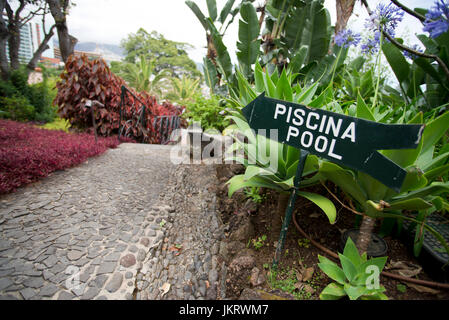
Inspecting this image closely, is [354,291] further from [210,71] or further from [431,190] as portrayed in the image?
[210,71]

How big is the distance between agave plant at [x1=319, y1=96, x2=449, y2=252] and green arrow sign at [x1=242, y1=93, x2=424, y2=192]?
8cm

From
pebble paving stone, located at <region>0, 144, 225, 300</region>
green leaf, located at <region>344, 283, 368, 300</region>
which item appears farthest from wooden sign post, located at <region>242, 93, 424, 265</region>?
pebble paving stone, located at <region>0, 144, 225, 300</region>

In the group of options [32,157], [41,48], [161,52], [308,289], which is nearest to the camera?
[308,289]

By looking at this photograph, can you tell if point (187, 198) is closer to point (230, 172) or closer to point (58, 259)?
point (230, 172)

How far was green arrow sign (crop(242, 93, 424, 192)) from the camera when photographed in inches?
26.4

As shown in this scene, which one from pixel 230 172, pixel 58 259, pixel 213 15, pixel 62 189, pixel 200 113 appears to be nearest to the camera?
pixel 58 259

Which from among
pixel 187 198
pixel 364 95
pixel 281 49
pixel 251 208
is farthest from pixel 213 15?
pixel 251 208

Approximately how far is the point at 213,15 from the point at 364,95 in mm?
2916

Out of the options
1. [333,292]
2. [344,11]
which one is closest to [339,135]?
[333,292]

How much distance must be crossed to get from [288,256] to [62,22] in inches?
360

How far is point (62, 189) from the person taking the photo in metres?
1.83

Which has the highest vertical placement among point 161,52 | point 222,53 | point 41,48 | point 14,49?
point 161,52

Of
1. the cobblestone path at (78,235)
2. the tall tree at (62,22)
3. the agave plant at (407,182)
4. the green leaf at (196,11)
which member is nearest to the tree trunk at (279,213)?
the agave plant at (407,182)

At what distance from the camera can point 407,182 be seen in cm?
79
